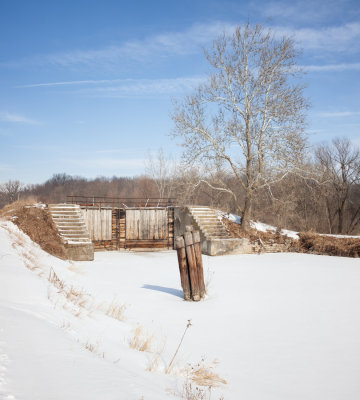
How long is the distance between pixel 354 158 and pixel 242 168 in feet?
57.3

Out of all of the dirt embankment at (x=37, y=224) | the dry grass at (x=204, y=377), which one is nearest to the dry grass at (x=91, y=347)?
the dry grass at (x=204, y=377)

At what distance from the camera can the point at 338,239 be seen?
16859 millimetres

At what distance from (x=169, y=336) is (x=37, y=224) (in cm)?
978

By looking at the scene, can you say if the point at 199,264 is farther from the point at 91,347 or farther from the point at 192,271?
the point at 91,347

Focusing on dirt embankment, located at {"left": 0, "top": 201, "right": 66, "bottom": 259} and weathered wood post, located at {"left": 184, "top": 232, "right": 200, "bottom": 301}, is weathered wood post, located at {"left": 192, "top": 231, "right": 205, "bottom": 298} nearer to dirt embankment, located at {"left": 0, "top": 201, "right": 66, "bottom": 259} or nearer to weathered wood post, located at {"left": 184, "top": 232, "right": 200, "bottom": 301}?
weathered wood post, located at {"left": 184, "top": 232, "right": 200, "bottom": 301}

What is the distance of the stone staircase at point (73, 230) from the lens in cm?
1388

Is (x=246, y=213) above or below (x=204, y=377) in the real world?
above

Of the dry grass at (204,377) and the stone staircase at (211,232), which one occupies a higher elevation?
the stone staircase at (211,232)

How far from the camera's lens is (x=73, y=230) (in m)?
15.1

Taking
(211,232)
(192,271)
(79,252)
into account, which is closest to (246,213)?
(211,232)

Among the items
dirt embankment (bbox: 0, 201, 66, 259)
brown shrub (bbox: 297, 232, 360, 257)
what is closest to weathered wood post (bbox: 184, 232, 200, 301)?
dirt embankment (bbox: 0, 201, 66, 259)

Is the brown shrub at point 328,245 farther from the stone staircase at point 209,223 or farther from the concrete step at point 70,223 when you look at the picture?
the concrete step at point 70,223

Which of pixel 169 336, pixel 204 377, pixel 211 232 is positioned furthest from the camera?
pixel 211 232

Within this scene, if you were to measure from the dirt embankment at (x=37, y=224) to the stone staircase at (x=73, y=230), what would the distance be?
0.34 metres
